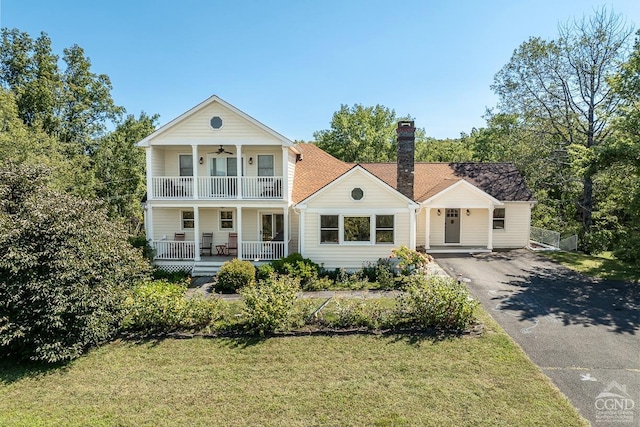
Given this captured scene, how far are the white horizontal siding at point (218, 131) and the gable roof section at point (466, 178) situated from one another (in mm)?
8548

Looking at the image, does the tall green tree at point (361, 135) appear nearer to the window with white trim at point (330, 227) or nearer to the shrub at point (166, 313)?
the window with white trim at point (330, 227)

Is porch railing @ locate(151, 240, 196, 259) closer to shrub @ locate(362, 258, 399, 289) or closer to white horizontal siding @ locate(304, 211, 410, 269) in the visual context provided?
white horizontal siding @ locate(304, 211, 410, 269)

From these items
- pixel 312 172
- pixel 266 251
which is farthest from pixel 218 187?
pixel 312 172

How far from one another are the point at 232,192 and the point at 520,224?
55.1 ft

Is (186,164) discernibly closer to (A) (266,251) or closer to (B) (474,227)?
(A) (266,251)

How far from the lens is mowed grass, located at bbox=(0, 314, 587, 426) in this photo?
20.1ft

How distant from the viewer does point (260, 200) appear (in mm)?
16328

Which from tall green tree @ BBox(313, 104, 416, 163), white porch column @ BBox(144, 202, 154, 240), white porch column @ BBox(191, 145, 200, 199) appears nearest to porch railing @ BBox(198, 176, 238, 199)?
white porch column @ BBox(191, 145, 200, 199)

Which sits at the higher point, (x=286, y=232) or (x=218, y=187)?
(x=218, y=187)

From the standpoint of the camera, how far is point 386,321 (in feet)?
31.4

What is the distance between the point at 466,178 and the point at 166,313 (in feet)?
65.6

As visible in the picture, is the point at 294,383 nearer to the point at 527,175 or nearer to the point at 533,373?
the point at 533,373

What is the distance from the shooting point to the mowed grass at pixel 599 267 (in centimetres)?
1490

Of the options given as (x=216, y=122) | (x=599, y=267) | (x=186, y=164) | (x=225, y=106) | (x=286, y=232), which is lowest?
(x=599, y=267)
